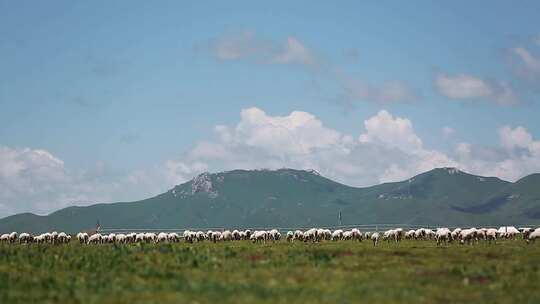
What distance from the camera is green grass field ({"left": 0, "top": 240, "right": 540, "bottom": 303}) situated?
27297mm

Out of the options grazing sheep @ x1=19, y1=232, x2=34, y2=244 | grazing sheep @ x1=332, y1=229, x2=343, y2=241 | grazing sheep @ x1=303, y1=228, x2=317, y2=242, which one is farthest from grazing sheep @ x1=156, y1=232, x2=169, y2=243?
grazing sheep @ x1=332, y1=229, x2=343, y2=241

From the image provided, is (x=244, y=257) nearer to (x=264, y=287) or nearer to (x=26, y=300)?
(x=264, y=287)

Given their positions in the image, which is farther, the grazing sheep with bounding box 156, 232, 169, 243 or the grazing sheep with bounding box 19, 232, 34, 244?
the grazing sheep with bounding box 19, 232, 34, 244

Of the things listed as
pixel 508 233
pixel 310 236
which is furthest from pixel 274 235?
pixel 508 233

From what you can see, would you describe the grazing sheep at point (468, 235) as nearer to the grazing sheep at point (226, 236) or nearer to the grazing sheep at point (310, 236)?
the grazing sheep at point (310, 236)

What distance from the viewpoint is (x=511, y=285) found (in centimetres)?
3083

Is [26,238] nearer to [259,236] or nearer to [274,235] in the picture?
[259,236]

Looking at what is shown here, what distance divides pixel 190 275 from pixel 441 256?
669 inches

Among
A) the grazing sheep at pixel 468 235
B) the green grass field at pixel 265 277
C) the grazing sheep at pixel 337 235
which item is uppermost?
the grazing sheep at pixel 337 235

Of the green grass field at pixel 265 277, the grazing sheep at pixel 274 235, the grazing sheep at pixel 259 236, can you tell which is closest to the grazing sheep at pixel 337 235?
the grazing sheep at pixel 274 235

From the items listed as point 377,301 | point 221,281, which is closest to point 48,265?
point 221,281

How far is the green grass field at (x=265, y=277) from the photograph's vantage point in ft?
89.6

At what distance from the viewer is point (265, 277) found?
106 feet

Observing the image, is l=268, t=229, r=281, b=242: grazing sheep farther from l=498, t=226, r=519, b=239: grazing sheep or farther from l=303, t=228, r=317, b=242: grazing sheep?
l=498, t=226, r=519, b=239: grazing sheep
